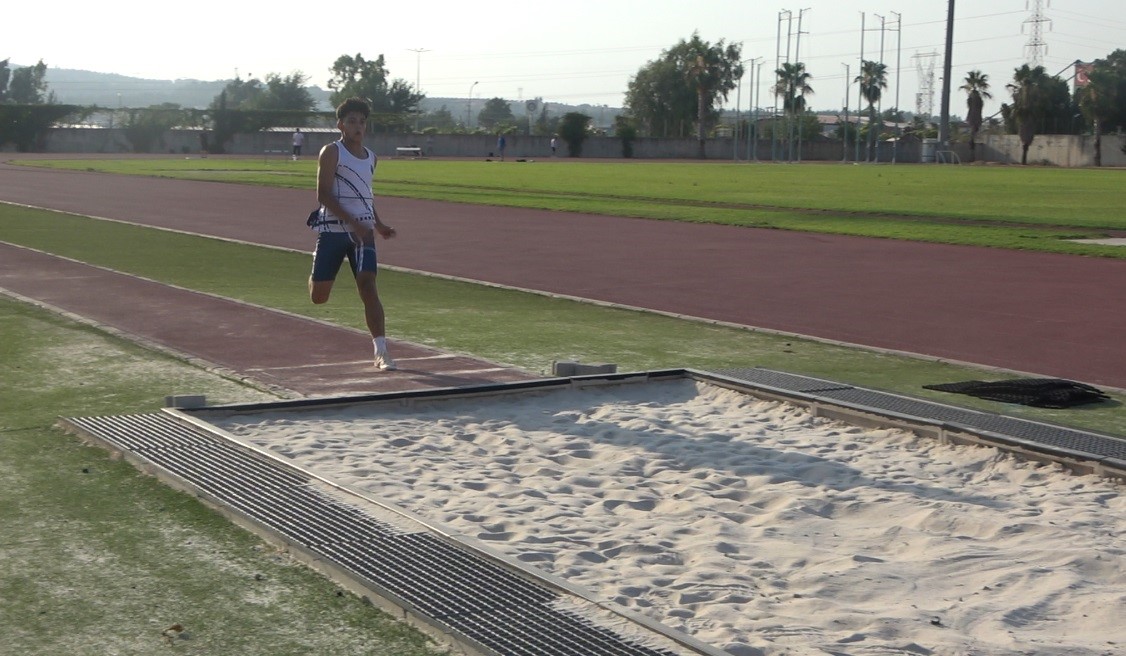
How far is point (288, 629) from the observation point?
4578 mm

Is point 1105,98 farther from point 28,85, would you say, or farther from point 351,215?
point 28,85

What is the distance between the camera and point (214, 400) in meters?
8.65

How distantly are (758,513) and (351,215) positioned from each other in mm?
4527

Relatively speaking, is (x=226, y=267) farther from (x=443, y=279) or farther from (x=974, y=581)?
(x=974, y=581)

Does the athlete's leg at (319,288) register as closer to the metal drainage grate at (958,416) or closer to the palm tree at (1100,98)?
the metal drainage grate at (958,416)

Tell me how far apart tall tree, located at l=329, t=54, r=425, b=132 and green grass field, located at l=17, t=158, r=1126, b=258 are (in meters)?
73.5

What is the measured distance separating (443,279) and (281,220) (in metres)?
10.9

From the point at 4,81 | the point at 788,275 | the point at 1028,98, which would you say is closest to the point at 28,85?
the point at 4,81

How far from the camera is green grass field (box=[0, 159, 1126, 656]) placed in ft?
15.2

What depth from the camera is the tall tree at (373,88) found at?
443 feet

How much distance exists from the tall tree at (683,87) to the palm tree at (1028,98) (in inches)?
1123

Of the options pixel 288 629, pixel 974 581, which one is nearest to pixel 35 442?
pixel 288 629

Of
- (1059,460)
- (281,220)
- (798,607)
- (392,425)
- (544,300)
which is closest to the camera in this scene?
(798,607)

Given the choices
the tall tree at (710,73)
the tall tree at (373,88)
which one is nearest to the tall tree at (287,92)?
the tall tree at (373,88)
